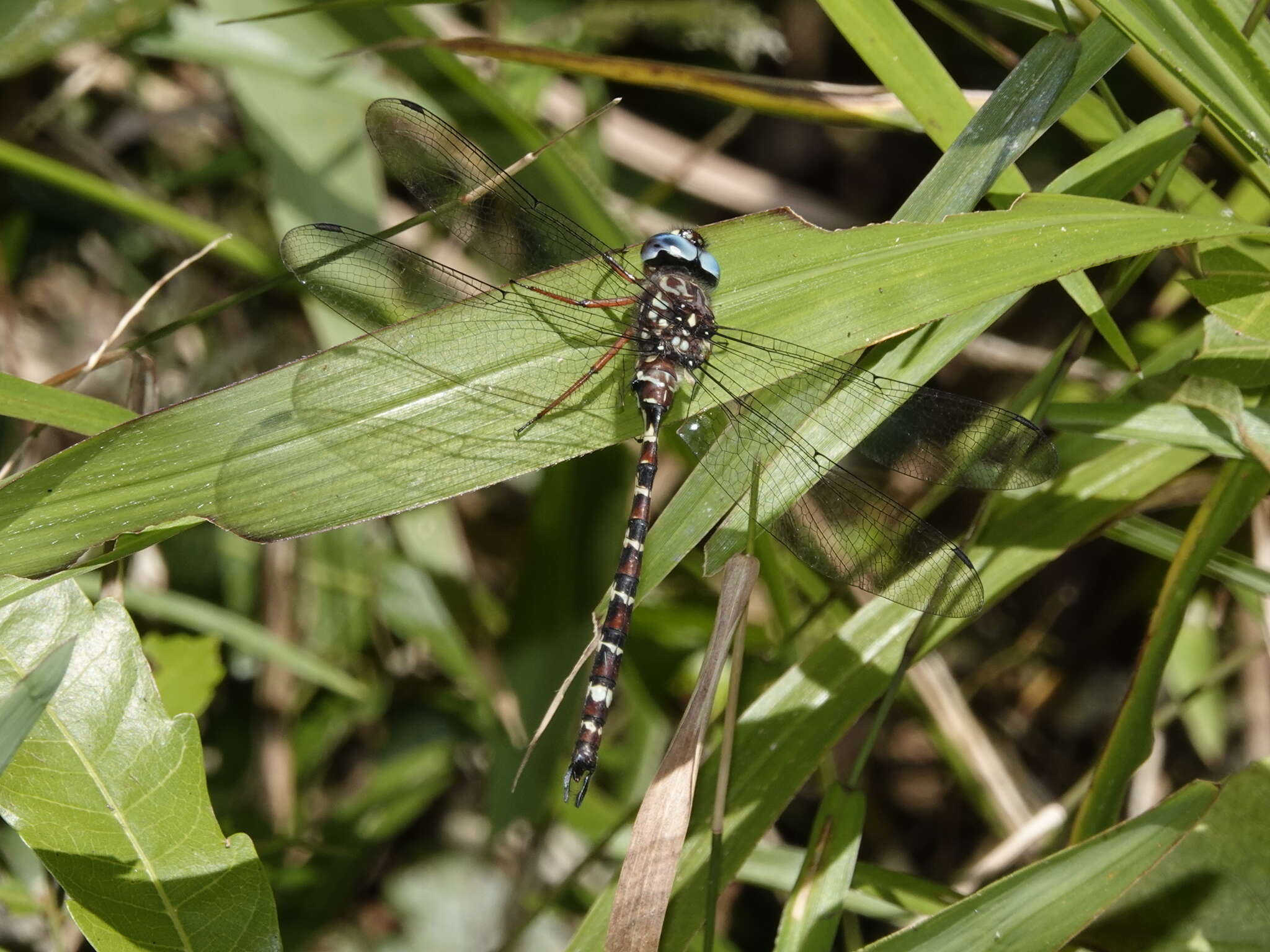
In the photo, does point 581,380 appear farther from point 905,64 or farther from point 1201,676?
point 1201,676

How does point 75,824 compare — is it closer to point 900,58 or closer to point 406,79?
point 900,58

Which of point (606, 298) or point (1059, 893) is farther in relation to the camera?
point (606, 298)

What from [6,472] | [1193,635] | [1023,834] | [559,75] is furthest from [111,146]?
[1193,635]

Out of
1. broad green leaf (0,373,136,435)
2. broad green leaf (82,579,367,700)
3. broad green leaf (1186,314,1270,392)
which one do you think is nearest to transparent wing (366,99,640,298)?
broad green leaf (0,373,136,435)

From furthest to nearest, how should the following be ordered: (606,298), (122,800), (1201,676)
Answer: (1201,676) < (606,298) < (122,800)

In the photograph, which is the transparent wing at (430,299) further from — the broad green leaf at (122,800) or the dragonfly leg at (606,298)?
the broad green leaf at (122,800)

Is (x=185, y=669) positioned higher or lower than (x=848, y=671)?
higher

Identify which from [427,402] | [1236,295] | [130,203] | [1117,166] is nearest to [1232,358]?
[1236,295]

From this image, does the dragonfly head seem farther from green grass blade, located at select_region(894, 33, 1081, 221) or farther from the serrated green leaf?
the serrated green leaf

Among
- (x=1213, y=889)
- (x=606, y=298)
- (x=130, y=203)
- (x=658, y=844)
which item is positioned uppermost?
(x=130, y=203)
